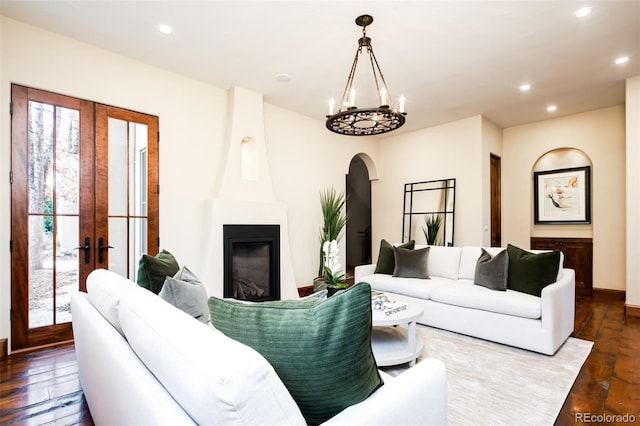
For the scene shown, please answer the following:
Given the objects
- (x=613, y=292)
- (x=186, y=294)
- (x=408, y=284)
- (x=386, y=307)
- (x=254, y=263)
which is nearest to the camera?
(x=186, y=294)

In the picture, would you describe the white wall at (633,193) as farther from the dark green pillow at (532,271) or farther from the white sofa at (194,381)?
the white sofa at (194,381)

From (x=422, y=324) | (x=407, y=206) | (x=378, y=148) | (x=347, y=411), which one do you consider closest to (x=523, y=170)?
(x=407, y=206)

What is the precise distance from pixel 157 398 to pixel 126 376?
0.24 m

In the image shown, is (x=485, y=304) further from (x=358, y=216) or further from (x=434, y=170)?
(x=358, y=216)

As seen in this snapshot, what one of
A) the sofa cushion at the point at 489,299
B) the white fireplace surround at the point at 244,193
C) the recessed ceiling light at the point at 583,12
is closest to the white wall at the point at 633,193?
the recessed ceiling light at the point at 583,12

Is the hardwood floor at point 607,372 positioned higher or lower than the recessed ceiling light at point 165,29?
lower

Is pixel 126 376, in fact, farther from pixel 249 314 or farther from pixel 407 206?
pixel 407 206

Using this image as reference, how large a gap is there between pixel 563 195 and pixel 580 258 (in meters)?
1.03

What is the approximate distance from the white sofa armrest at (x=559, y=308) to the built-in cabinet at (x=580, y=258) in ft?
8.29

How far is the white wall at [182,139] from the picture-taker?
287 centimetres

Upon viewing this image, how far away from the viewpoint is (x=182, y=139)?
3.91 meters

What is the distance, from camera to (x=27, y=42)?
291 centimetres

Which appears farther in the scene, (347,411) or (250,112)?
(250,112)

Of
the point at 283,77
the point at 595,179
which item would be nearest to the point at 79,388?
the point at 283,77
